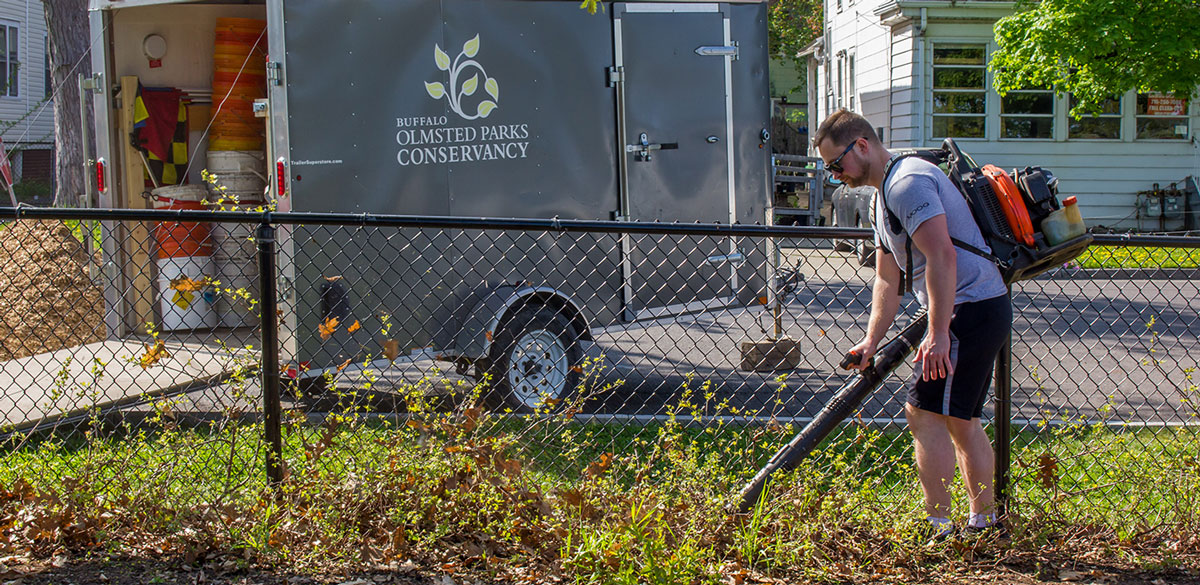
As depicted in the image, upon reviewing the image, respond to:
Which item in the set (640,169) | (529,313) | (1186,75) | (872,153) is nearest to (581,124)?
(640,169)

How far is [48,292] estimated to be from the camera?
939 cm

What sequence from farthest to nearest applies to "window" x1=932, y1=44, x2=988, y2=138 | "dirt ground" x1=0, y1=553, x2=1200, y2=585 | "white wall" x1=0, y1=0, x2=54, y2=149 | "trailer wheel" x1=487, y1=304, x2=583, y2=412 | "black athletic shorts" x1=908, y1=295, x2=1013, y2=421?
"white wall" x1=0, y1=0, x2=54, y2=149 < "window" x1=932, y1=44, x2=988, y2=138 < "trailer wheel" x1=487, y1=304, x2=583, y2=412 < "black athletic shorts" x1=908, y1=295, x2=1013, y2=421 < "dirt ground" x1=0, y1=553, x2=1200, y2=585

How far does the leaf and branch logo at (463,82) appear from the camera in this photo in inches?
247

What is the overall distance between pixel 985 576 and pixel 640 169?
13.4ft

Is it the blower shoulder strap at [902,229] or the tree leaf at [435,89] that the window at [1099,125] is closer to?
the tree leaf at [435,89]

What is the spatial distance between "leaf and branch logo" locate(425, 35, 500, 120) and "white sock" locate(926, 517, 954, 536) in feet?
12.8

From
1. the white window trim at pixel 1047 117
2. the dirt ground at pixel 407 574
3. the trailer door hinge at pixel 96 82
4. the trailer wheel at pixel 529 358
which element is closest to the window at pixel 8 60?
the trailer door hinge at pixel 96 82

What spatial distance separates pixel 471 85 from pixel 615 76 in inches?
40.7

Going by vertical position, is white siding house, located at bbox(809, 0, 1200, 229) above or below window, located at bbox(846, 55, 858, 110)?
below

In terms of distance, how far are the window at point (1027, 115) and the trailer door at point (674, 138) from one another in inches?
511

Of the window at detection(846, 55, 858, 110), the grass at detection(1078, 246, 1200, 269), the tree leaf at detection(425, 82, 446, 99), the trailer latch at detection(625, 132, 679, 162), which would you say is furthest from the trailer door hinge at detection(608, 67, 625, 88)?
the window at detection(846, 55, 858, 110)

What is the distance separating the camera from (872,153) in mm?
3631

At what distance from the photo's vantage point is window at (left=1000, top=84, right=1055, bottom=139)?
18422 millimetres

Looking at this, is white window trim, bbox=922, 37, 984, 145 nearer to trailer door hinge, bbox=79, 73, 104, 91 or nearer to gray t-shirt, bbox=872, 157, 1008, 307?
trailer door hinge, bbox=79, 73, 104, 91
